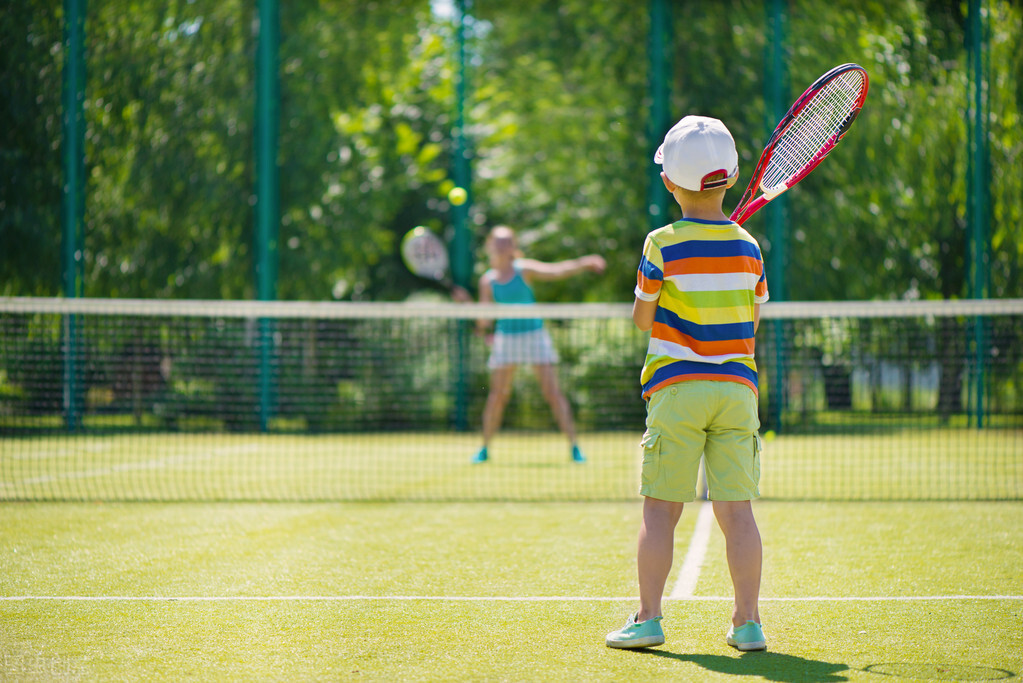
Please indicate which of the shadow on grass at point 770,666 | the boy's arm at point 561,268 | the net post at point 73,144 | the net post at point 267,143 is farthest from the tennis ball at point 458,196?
the shadow on grass at point 770,666

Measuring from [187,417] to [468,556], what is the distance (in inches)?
245

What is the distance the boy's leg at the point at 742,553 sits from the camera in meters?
3.30

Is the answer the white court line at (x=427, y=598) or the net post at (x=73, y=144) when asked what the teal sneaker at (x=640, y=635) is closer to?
the white court line at (x=427, y=598)

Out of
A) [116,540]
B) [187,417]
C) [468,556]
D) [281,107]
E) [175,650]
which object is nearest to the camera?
[175,650]

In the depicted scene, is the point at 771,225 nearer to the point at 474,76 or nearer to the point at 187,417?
the point at 474,76

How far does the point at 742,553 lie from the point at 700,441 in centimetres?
35

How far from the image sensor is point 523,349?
28.8 ft

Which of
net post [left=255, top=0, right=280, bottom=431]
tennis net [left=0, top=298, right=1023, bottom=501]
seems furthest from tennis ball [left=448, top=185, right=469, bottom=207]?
net post [left=255, top=0, right=280, bottom=431]

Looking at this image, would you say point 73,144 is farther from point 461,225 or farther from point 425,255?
point 461,225

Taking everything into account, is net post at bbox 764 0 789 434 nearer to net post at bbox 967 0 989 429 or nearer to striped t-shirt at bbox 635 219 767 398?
net post at bbox 967 0 989 429

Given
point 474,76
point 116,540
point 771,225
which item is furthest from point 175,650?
point 474,76

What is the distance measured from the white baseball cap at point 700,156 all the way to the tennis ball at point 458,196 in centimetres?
887

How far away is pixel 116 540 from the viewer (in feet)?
17.2

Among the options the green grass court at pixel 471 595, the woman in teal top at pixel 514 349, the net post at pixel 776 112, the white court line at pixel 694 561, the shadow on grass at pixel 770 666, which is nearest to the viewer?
the shadow on grass at pixel 770 666
